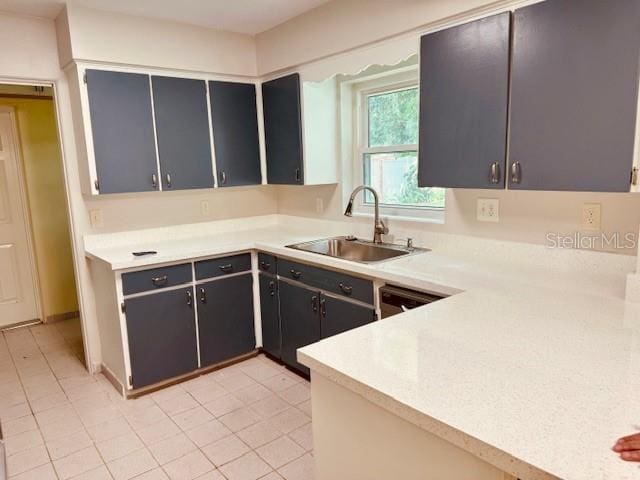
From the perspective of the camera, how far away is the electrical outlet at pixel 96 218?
306cm

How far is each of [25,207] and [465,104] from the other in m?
3.90

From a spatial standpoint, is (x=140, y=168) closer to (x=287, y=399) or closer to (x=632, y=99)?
(x=287, y=399)

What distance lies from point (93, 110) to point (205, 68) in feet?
2.66

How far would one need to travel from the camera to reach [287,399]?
107 inches

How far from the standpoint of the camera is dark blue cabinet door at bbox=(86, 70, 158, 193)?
9.12 feet

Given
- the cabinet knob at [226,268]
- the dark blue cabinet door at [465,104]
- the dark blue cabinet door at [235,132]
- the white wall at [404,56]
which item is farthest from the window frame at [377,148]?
the cabinet knob at [226,268]

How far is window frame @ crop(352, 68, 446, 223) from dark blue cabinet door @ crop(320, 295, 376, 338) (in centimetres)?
70

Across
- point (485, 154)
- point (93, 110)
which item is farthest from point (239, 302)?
point (485, 154)

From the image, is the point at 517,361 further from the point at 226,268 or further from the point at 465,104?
the point at 226,268

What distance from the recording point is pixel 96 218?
10.1 feet

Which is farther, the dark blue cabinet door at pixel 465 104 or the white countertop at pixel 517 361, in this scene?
the dark blue cabinet door at pixel 465 104

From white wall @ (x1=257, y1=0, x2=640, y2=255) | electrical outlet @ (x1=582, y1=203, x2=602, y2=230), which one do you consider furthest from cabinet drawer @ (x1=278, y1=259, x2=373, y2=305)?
electrical outlet @ (x1=582, y1=203, x2=602, y2=230)

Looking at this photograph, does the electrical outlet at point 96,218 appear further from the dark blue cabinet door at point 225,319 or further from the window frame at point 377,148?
the window frame at point 377,148

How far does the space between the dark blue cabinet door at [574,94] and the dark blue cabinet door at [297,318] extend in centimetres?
136
